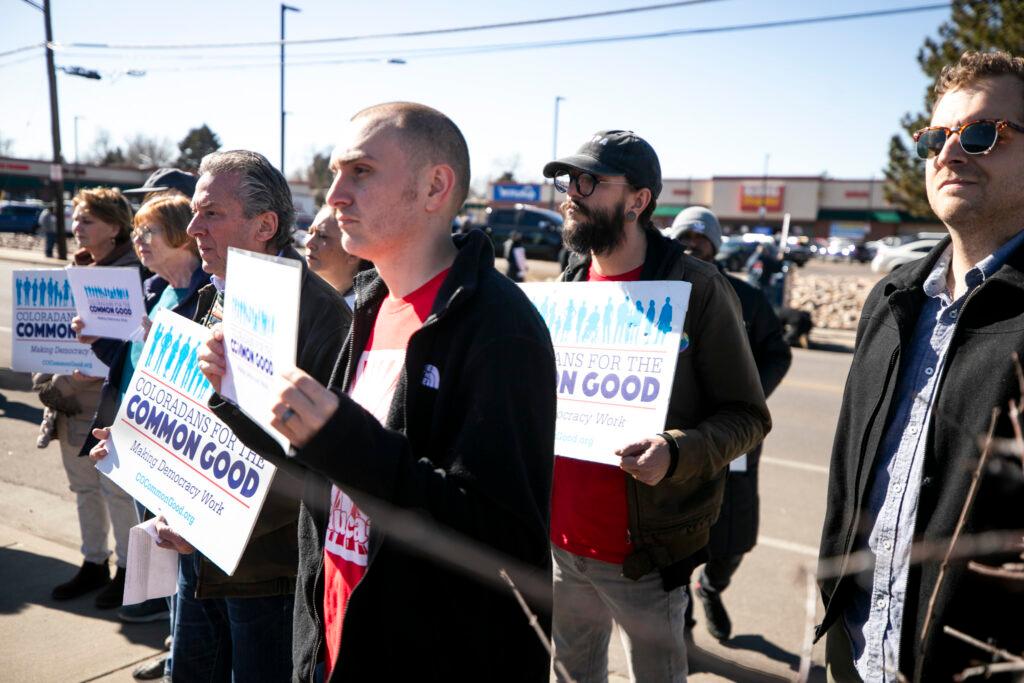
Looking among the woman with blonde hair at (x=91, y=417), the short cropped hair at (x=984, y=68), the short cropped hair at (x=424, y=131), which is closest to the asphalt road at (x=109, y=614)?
the woman with blonde hair at (x=91, y=417)

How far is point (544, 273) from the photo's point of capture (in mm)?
25016

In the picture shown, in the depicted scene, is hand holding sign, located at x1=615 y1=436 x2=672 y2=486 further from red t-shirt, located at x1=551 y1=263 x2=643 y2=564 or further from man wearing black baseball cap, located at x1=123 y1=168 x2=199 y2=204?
man wearing black baseball cap, located at x1=123 y1=168 x2=199 y2=204

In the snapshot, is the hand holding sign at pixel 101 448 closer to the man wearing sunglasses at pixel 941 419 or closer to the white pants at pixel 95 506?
the white pants at pixel 95 506

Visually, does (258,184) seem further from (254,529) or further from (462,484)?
(462,484)

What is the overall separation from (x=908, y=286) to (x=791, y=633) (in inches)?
106

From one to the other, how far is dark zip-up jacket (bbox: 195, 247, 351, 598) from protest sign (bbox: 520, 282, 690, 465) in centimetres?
81

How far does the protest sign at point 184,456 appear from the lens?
2.40m

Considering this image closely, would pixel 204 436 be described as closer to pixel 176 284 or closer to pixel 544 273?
pixel 176 284

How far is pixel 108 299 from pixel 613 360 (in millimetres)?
2647

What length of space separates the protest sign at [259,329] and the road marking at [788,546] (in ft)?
14.0

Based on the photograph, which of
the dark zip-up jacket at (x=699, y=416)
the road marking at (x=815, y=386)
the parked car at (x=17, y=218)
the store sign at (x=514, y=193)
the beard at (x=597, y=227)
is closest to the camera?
the dark zip-up jacket at (x=699, y=416)

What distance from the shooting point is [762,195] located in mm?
68250

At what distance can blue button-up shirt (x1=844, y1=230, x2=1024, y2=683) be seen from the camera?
1964 millimetres

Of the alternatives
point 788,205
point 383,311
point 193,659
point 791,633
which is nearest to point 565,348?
point 383,311
